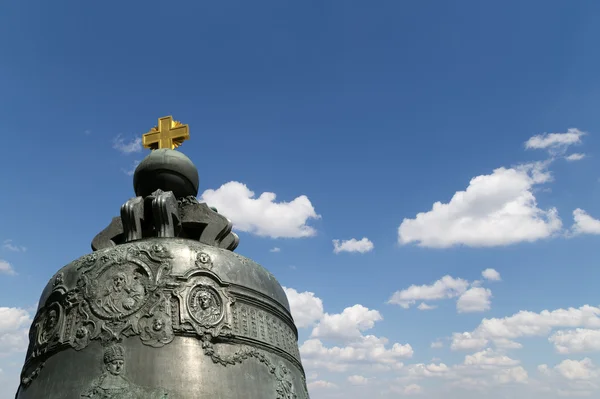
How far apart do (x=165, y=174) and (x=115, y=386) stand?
4032mm

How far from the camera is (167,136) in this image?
396 inches

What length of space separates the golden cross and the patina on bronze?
1.69 m

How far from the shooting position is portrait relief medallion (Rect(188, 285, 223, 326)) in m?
6.89

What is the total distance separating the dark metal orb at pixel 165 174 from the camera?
A: 9.21 m

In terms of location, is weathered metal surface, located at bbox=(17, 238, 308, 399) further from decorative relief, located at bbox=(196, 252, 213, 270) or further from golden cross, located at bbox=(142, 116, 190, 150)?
golden cross, located at bbox=(142, 116, 190, 150)

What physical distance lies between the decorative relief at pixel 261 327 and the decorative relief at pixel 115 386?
136 centimetres

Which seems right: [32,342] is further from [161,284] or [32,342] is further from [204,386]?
[204,386]

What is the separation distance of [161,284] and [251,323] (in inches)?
51.8

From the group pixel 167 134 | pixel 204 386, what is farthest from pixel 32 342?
pixel 167 134

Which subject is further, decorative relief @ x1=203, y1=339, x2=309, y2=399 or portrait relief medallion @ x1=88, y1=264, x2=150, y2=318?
portrait relief medallion @ x1=88, y1=264, x2=150, y2=318

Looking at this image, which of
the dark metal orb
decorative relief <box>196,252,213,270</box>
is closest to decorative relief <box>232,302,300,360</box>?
decorative relief <box>196,252,213,270</box>

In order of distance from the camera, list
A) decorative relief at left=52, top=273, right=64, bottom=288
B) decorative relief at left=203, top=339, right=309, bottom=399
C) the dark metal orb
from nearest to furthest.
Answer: decorative relief at left=203, top=339, right=309, bottom=399 → decorative relief at left=52, top=273, right=64, bottom=288 → the dark metal orb

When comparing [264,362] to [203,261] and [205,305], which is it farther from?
[203,261]

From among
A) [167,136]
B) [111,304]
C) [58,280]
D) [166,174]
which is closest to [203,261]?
[111,304]
